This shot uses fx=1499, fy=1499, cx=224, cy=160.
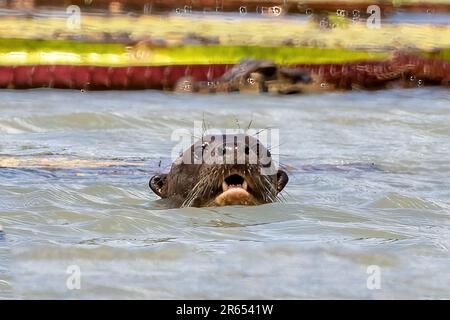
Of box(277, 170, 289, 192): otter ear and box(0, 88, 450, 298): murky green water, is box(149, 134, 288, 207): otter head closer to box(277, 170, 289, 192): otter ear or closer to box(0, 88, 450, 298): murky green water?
box(277, 170, 289, 192): otter ear

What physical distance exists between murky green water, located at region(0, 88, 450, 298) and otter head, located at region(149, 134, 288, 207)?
109 millimetres

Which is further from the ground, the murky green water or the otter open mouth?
the otter open mouth

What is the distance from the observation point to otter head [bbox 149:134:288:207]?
438 inches

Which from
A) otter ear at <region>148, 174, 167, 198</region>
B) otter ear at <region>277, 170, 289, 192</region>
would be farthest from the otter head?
otter ear at <region>148, 174, 167, 198</region>

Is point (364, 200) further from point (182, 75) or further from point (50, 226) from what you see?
point (182, 75)

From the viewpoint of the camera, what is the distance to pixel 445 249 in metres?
10.5

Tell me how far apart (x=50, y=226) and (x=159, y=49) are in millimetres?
13936

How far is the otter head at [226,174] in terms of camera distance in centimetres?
1112

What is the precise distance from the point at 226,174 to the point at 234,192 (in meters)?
0.22

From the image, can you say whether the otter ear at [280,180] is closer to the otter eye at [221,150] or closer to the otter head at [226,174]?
the otter head at [226,174]

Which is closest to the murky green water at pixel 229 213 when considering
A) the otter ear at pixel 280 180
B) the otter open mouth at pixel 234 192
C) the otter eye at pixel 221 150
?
the otter open mouth at pixel 234 192

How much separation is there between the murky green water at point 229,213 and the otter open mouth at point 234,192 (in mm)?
77

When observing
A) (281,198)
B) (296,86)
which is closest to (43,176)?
(281,198)

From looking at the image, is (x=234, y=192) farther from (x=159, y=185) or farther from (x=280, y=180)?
(x=159, y=185)
